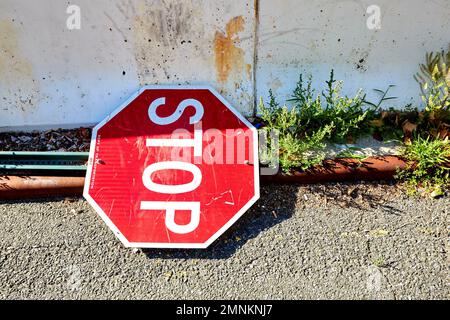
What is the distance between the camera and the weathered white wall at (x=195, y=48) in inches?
120

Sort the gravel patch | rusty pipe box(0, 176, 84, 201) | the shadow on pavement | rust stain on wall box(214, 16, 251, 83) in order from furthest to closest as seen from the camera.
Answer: the gravel patch, rust stain on wall box(214, 16, 251, 83), rusty pipe box(0, 176, 84, 201), the shadow on pavement

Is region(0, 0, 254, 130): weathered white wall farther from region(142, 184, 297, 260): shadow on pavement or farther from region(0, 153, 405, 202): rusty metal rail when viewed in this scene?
region(142, 184, 297, 260): shadow on pavement

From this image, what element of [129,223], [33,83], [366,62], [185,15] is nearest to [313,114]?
[366,62]

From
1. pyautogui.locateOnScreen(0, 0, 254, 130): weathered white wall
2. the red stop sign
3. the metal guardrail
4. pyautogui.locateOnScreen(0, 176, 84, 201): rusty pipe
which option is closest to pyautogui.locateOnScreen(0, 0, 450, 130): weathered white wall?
pyautogui.locateOnScreen(0, 0, 254, 130): weathered white wall

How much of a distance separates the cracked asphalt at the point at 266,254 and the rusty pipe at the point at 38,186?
0.23 ft

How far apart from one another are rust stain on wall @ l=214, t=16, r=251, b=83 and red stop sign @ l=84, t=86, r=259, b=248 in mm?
188

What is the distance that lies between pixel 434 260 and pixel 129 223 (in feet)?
6.01

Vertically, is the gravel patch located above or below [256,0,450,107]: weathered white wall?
below

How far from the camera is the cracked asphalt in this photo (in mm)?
2576

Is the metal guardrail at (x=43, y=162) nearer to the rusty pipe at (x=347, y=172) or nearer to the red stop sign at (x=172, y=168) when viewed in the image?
the red stop sign at (x=172, y=168)

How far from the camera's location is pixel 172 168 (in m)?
2.95

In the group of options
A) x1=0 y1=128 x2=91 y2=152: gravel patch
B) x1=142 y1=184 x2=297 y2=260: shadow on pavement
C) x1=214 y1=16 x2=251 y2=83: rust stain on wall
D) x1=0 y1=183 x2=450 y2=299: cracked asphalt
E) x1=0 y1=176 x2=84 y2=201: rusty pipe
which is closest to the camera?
x1=0 y1=183 x2=450 y2=299: cracked asphalt
